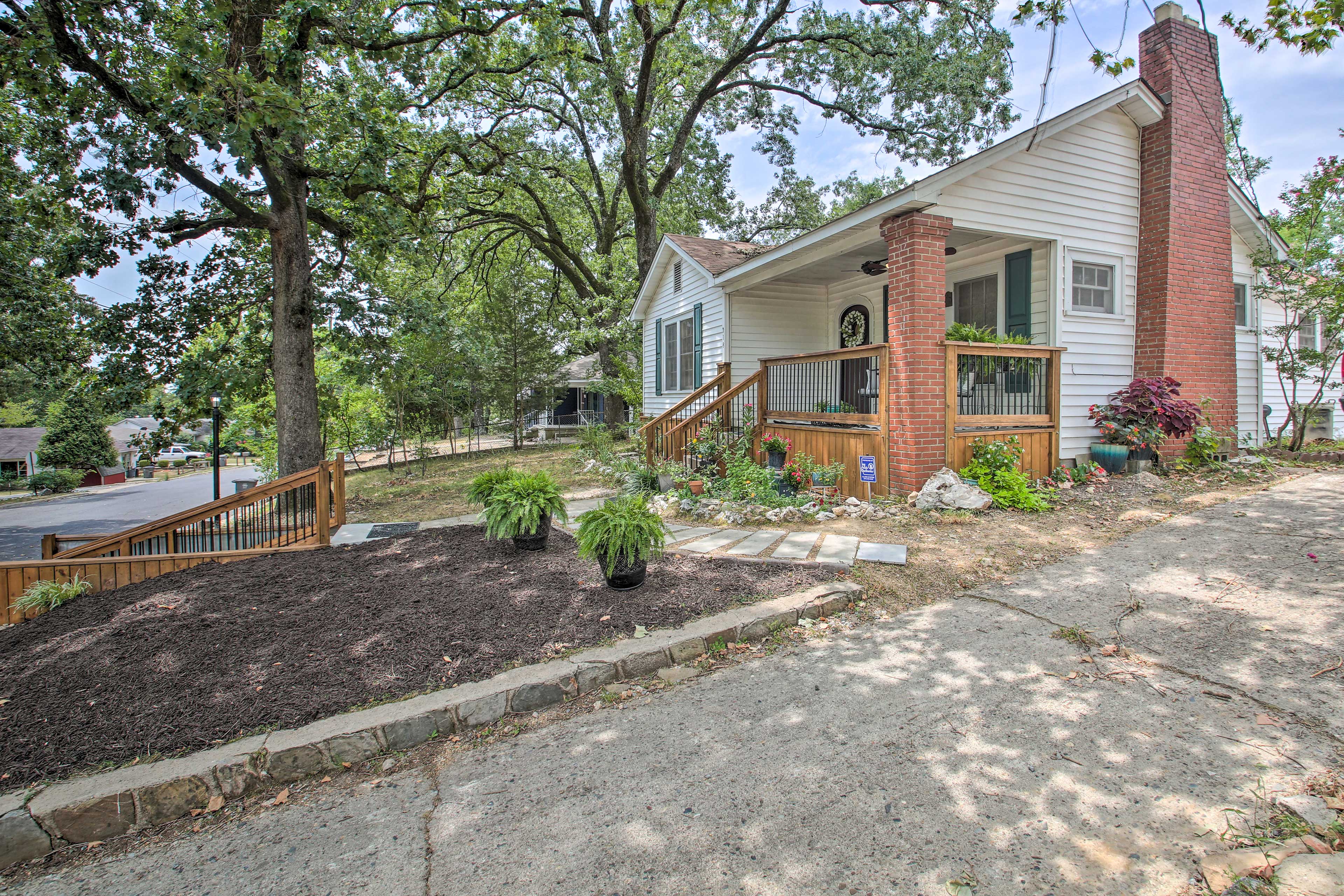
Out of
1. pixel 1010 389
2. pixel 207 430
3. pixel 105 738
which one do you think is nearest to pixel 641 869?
pixel 105 738

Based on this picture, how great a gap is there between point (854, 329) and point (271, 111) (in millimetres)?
8050

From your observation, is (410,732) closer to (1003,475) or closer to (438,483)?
(1003,475)

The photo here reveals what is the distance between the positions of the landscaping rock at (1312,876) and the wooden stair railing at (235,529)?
6226 millimetres

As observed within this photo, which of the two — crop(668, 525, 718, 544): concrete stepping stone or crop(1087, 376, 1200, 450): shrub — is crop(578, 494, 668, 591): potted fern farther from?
crop(1087, 376, 1200, 450): shrub

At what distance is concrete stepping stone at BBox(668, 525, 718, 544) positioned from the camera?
5.66m

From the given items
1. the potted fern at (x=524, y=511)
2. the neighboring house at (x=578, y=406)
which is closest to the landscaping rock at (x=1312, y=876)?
the potted fern at (x=524, y=511)

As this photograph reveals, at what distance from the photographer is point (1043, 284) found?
7.50m

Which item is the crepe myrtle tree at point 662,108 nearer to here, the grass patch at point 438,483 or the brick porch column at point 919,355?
the grass patch at point 438,483

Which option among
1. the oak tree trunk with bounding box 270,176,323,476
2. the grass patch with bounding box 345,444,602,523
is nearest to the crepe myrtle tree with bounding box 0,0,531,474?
the oak tree trunk with bounding box 270,176,323,476

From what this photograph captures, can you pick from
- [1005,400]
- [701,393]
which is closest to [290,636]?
[701,393]

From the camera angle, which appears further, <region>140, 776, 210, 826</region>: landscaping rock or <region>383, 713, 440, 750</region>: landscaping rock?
<region>383, 713, 440, 750</region>: landscaping rock

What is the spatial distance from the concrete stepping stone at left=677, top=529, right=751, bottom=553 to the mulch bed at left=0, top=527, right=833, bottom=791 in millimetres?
516

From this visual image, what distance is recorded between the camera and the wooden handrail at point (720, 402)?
873 centimetres

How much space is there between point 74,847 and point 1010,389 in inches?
316
